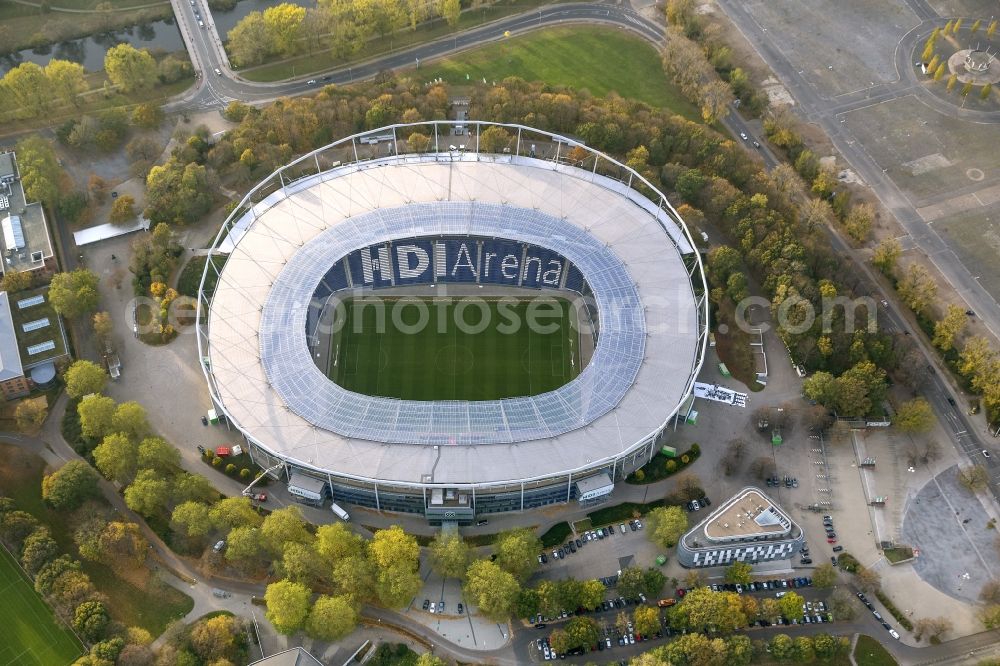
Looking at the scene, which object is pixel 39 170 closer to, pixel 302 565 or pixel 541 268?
pixel 541 268

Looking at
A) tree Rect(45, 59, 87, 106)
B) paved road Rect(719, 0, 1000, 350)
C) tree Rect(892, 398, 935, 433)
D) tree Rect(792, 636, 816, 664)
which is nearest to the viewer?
tree Rect(792, 636, 816, 664)

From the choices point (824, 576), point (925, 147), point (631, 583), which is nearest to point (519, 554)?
point (631, 583)

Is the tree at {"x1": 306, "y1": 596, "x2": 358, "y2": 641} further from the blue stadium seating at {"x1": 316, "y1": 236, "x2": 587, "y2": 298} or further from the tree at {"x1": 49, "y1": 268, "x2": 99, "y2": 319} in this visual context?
Result: the tree at {"x1": 49, "y1": 268, "x2": 99, "y2": 319}

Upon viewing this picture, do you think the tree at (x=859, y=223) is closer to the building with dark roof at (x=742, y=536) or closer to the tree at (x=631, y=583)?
the building with dark roof at (x=742, y=536)

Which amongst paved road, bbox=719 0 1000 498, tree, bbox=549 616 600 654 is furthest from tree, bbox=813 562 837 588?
paved road, bbox=719 0 1000 498

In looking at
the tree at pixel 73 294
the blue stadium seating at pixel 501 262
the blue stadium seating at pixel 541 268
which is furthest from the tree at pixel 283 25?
the blue stadium seating at pixel 541 268

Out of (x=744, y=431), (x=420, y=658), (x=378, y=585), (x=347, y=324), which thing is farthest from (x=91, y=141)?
(x=744, y=431)

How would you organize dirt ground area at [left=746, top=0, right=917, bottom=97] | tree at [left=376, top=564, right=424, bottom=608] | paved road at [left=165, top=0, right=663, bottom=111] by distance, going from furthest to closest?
dirt ground area at [left=746, top=0, right=917, bottom=97] → paved road at [left=165, top=0, right=663, bottom=111] → tree at [left=376, top=564, right=424, bottom=608]
